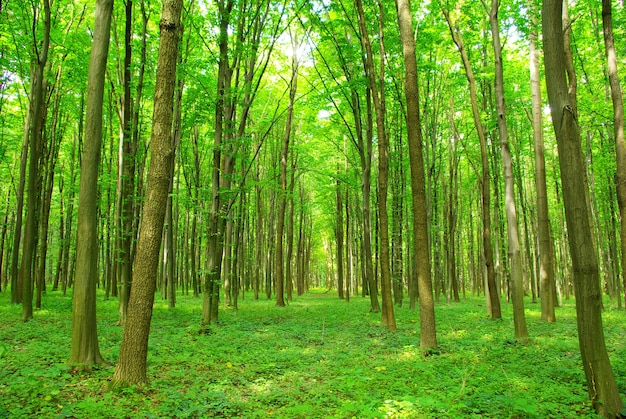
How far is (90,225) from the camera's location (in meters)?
6.06

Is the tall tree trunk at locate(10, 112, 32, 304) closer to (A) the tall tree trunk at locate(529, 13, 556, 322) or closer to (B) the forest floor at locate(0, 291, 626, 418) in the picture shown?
(B) the forest floor at locate(0, 291, 626, 418)

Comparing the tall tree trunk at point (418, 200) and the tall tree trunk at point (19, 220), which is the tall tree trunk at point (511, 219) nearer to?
the tall tree trunk at point (418, 200)

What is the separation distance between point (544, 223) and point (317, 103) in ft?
31.0

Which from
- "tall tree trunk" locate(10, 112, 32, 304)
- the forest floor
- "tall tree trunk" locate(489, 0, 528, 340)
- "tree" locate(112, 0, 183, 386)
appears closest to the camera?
the forest floor

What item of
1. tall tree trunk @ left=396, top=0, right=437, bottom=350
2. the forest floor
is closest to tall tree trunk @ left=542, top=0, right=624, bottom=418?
the forest floor

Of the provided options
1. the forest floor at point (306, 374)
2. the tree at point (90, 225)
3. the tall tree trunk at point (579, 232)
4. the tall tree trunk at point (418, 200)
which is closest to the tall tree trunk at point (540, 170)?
the forest floor at point (306, 374)

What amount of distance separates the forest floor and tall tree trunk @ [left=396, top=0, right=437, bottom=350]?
1.94 feet

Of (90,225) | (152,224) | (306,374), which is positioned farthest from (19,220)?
(306,374)

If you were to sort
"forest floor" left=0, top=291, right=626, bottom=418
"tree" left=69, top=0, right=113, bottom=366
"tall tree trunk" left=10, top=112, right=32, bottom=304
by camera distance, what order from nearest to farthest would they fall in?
"forest floor" left=0, top=291, right=626, bottom=418 < "tree" left=69, top=0, right=113, bottom=366 < "tall tree trunk" left=10, top=112, right=32, bottom=304

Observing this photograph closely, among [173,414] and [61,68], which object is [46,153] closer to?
[61,68]

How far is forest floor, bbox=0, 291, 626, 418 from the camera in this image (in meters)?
4.34

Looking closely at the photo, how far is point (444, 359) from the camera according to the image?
693 centimetres

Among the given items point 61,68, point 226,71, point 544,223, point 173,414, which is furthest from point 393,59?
point 173,414

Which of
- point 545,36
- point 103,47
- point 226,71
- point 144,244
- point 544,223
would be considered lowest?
point 144,244
